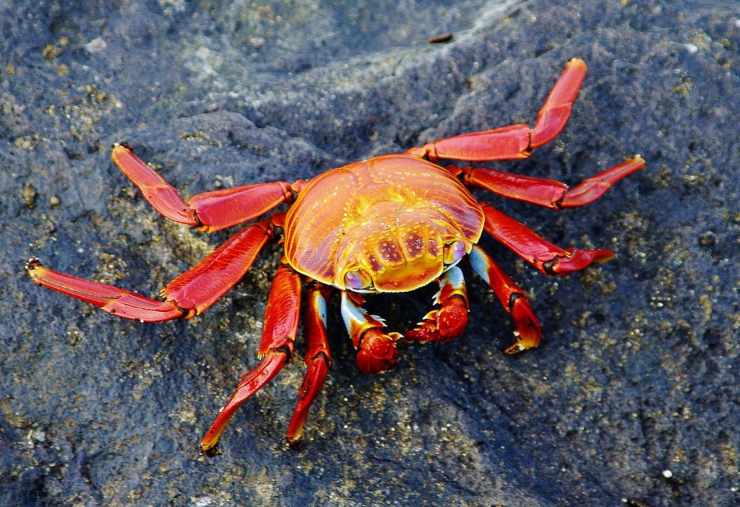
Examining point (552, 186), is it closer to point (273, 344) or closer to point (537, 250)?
point (537, 250)

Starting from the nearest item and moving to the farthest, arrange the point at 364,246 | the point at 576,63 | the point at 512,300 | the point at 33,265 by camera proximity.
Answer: the point at 364,246, the point at 33,265, the point at 512,300, the point at 576,63

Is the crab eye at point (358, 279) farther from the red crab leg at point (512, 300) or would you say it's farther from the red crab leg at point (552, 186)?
the red crab leg at point (552, 186)

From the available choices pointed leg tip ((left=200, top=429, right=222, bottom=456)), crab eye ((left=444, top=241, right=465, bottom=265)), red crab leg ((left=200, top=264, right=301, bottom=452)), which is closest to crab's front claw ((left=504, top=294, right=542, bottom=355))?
crab eye ((left=444, top=241, right=465, bottom=265))

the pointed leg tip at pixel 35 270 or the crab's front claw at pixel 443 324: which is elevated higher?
the pointed leg tip at pixel 35 270

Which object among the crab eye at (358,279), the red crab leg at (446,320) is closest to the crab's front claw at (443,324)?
the red crab leg at (446,320)

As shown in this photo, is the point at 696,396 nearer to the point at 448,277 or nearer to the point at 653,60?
the point at 448,277

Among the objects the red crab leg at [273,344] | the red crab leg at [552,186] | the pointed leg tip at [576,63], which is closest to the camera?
Answer: the red crab leg at [273,344]

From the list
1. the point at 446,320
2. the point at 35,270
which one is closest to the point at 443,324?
the point at 446,320
